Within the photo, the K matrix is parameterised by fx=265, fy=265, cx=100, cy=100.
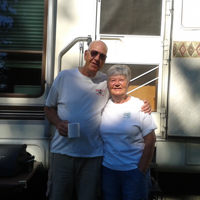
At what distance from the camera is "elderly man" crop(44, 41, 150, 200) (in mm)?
2072

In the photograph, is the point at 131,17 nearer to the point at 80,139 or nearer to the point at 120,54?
the point at 120,54

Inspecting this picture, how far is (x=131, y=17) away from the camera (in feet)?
9.28

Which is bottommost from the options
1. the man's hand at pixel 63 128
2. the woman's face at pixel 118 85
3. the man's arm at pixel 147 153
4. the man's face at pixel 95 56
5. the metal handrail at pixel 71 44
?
the man's arm at pixel 147 153

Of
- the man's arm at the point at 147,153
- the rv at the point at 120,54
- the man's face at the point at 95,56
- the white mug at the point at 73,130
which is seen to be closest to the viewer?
the white mug at the point at 73,130

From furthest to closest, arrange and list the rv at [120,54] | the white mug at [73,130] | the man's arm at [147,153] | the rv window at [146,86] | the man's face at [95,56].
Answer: the rv window at [146,86], the rv at [120,54], the man's face at [95,56], the man's arm at [147,153], the white mug at [73,130]

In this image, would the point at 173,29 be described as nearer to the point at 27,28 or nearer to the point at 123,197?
the point at 27,28

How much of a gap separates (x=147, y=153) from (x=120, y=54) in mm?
1236

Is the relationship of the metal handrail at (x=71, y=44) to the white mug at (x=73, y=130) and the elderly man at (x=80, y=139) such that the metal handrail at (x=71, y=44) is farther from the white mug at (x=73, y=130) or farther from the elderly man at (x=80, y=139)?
the white mug at (x=73, y=130)

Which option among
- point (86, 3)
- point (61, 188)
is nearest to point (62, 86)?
point (61, 188)

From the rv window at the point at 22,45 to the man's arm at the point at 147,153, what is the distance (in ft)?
4.57

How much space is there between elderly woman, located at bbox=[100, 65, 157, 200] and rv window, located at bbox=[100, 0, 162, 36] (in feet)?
2.91

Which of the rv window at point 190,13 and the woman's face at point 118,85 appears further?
the rv window at point 190,13

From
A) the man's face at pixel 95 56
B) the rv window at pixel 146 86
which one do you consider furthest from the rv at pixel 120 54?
the man's face at pixel 95 56

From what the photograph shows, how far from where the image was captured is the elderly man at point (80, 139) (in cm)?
207
